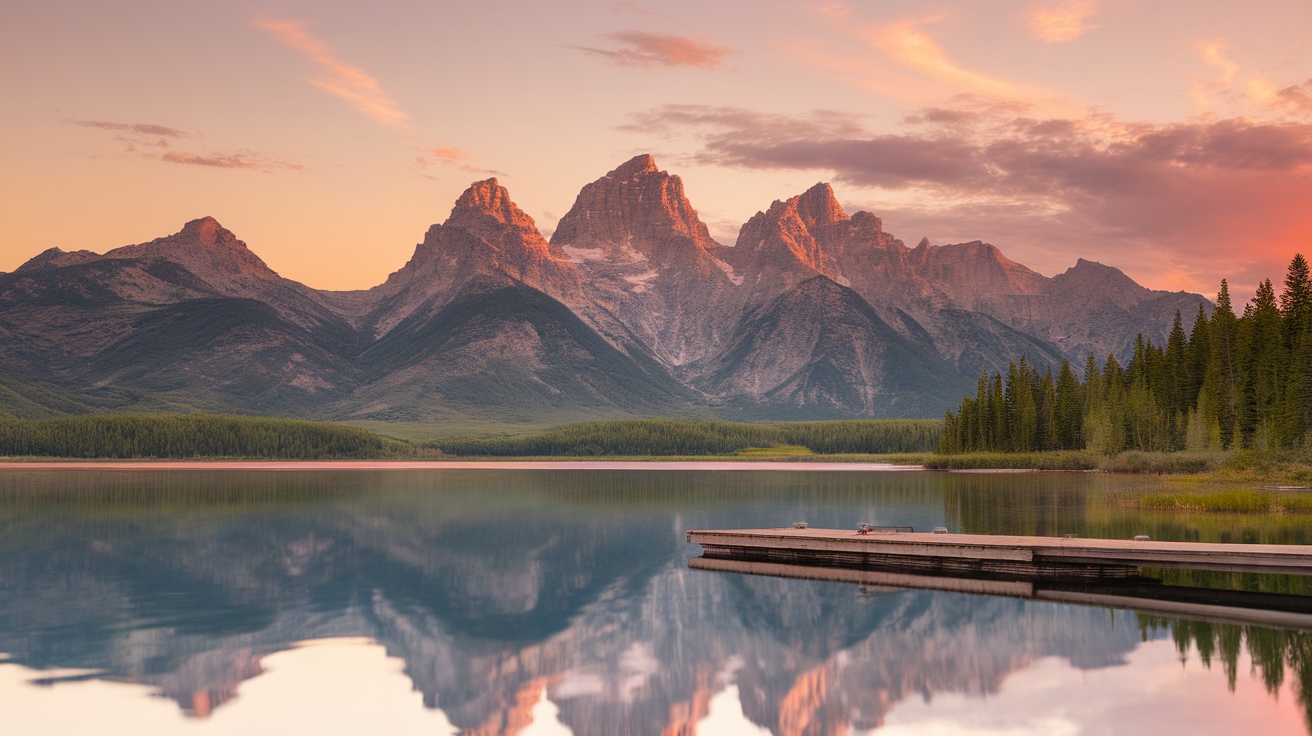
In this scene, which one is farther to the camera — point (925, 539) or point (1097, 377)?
point (1097, 377)

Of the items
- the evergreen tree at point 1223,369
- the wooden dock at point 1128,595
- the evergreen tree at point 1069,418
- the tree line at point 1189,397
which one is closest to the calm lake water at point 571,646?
the wooden dock at point 1128,595

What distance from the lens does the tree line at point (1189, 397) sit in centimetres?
10331

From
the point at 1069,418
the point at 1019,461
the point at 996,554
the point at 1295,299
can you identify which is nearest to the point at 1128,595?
the point at 996,554

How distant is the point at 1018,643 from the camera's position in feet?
113

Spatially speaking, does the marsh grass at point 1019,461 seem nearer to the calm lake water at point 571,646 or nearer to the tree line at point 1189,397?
the tree line at point 1189,397

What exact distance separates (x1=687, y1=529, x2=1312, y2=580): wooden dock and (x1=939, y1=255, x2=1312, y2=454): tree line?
194ft

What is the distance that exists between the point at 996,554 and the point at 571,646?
18754 mm

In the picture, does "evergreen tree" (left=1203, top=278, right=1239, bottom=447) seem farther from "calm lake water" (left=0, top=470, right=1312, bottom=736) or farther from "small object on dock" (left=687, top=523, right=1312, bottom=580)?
"small object on dock" (left=687, top=523, right=1312, bottom=580)

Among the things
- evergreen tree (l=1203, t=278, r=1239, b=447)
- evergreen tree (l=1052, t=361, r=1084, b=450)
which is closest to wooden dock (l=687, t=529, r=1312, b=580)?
evergreen tree (l=1203, t=278, r=1239, b=447)

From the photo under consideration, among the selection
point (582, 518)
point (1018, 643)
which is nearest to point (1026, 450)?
point (582, 518)

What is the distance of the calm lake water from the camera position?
27859 mm

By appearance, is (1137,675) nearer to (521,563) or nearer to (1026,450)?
(521,563)

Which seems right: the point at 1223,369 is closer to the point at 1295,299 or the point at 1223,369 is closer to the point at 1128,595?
the point at 1295,299

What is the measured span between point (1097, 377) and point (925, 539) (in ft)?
382
